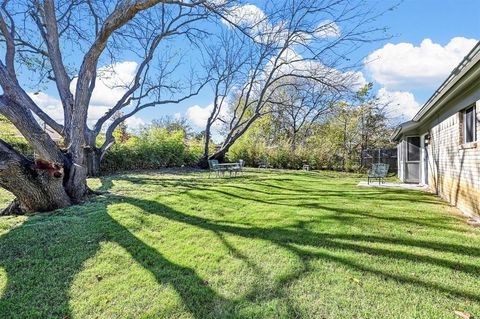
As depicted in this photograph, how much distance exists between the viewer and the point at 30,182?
17.1 ft

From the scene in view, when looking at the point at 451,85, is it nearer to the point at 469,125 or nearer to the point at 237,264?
the point at 469,125

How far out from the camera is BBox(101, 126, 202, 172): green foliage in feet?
45.7

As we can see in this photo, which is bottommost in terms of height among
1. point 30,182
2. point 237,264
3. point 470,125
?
point 237,264

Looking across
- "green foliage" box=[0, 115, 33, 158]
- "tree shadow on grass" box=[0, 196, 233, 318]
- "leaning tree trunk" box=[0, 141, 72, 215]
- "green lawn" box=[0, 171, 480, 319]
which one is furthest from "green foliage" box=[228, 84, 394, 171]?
"tree shadow on grass" box=[0, 196, 233, 318]

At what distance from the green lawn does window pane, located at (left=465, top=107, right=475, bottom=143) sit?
1469mm

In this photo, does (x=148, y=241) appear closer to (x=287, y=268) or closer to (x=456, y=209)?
(x=287, y=268)

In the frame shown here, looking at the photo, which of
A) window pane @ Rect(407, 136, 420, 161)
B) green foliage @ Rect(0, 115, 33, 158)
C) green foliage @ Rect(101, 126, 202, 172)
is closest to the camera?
green foliage @ Rect(0, 115, 33, 158)

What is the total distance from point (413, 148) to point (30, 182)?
12350 millimetres

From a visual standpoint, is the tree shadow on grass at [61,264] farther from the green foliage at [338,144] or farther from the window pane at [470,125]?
the green foliage at [338,144]

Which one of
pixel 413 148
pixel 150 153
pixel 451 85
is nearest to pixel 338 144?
pixel 413 148

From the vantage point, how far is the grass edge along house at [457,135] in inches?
191

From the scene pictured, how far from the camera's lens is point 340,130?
22.6 meters

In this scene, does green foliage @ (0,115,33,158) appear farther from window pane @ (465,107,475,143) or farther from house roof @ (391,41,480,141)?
Answer: window pane @ (465,107,475,143)

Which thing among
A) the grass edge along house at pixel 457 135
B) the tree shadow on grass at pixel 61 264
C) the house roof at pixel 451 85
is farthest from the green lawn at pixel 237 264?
the house roof at pixel 451 85
